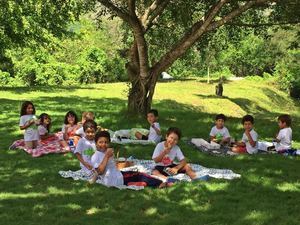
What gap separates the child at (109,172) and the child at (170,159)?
0.51m

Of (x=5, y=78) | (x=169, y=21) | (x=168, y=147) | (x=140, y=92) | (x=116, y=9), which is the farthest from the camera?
(x=5, y=78)

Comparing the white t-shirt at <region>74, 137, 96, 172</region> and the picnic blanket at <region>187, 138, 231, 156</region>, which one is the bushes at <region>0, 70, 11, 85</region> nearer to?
the picnic blanket at <region>187, 138, 231, 156</region>

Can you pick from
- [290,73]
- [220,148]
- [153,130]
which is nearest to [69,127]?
[153,130]

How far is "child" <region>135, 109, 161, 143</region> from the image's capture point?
13.4m

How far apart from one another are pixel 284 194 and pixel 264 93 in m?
43.8

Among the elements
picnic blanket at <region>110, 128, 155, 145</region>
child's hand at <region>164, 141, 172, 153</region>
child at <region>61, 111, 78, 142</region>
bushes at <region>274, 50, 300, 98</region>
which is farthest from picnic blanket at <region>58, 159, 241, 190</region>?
bushes at <region>274, 50, 300, 98</region>

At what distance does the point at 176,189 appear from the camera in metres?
8.74

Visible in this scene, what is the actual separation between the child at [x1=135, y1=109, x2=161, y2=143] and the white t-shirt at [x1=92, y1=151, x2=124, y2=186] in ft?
14.0

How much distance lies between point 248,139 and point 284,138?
93 centimetres

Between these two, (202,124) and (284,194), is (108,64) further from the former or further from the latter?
(284,194)

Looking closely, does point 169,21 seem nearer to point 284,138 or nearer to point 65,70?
point 284,138

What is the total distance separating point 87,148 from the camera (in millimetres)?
10125

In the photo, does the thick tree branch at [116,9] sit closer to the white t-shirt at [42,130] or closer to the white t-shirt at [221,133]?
the white t-shirt at [42,130]

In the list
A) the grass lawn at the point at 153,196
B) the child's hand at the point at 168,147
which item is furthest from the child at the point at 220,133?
the child's hand at the point at 168,147
